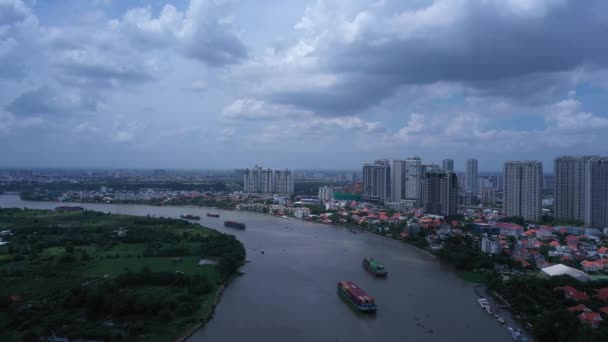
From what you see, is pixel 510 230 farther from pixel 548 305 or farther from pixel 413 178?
pixel 413 178

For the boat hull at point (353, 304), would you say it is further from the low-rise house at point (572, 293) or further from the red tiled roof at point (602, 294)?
the red tiled roof at point (602, 294)

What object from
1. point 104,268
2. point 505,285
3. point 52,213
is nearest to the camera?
point 505,285

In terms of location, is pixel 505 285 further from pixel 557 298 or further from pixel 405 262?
pixel 405 262

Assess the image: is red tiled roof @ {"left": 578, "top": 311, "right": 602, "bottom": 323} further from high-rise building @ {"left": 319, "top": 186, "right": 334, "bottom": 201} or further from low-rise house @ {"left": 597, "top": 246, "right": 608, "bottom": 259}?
high-rise building @ {"left": 319, "top": 186, "right": 334, "bottom": 201}

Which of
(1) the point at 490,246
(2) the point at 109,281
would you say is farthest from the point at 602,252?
(2) the point at 109,281

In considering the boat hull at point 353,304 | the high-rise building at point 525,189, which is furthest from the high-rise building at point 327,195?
the boat hull at point 353,304

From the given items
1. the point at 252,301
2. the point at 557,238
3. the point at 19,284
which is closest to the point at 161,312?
the point at 252,301

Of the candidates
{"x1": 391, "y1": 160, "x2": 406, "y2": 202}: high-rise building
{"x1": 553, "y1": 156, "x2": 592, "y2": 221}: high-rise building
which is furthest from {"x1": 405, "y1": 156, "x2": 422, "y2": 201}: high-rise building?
{"x1": 553, "y1": 156, "x2": 592, "y2": 221}: high-rise building
